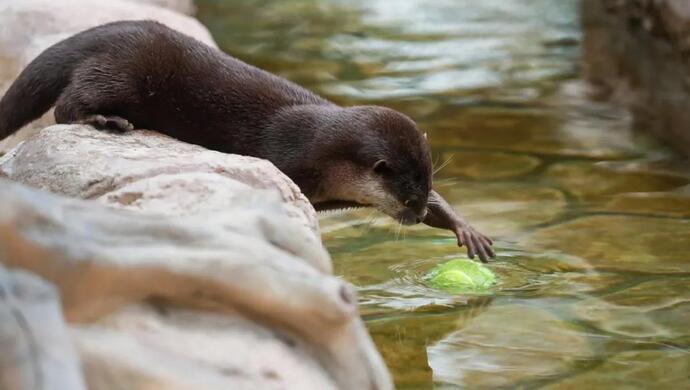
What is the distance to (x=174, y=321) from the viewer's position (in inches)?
73.4

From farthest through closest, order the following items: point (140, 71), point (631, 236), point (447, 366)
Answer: point (631, 236) < point (140, 71) < point (447, 366)

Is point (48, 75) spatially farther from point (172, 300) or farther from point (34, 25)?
point (172, 300)

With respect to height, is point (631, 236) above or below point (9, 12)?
below

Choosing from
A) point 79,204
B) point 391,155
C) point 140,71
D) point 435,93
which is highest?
point 79,204

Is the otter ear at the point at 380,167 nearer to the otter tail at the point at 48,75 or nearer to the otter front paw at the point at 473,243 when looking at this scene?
the otter front paw at the point at 473,243

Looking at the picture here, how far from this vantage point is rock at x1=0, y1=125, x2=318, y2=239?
7.55 feet

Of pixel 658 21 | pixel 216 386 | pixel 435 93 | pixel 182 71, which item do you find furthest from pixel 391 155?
pixel 658 21

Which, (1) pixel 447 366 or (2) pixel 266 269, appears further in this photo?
(1) pixel 447 366

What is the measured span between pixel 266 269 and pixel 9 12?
328 centimetres

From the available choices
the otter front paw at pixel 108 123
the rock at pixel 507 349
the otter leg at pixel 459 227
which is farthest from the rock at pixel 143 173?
the otter leg at pixel 459 227

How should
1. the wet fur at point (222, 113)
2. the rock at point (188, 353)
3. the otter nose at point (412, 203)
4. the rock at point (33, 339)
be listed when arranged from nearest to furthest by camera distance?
the rock at point (33, 339) < the rock at point (188, 353) < the wet fur at point (222, 113) < the otter nose at point (412, 203)

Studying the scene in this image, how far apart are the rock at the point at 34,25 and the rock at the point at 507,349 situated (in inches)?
78.5

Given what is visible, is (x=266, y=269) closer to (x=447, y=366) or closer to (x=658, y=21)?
(x=447, y=366)

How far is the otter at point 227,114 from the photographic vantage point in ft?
11.5
